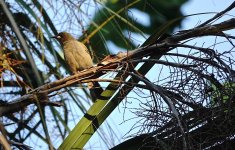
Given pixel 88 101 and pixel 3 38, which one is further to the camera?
pixel 3 38

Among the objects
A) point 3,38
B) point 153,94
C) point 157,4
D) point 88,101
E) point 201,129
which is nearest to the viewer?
point 201,129

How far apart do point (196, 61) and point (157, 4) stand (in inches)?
197

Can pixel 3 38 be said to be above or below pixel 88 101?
above

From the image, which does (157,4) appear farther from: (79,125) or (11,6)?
(79,125)

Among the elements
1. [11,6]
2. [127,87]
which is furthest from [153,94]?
[11,6]

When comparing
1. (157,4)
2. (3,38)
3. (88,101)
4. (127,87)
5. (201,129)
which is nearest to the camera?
(201,129)

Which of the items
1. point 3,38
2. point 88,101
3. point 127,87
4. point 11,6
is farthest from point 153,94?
point 11,6

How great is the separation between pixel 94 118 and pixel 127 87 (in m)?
0.20

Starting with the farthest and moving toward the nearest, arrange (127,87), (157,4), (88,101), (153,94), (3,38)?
(157,4) < (3,38) < (88,101) < (127,87) < (153,94)

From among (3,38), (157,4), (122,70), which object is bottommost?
(122,70)

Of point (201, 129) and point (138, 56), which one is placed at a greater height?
point (138, 56)

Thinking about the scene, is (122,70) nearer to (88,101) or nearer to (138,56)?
(138,56)

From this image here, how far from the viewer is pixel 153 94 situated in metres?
2.41

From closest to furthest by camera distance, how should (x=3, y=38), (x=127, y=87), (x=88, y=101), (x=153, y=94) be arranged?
(x=153, y=94)
(x=127, y=87)
(x=88, y=101)
(x=3, y=38)
